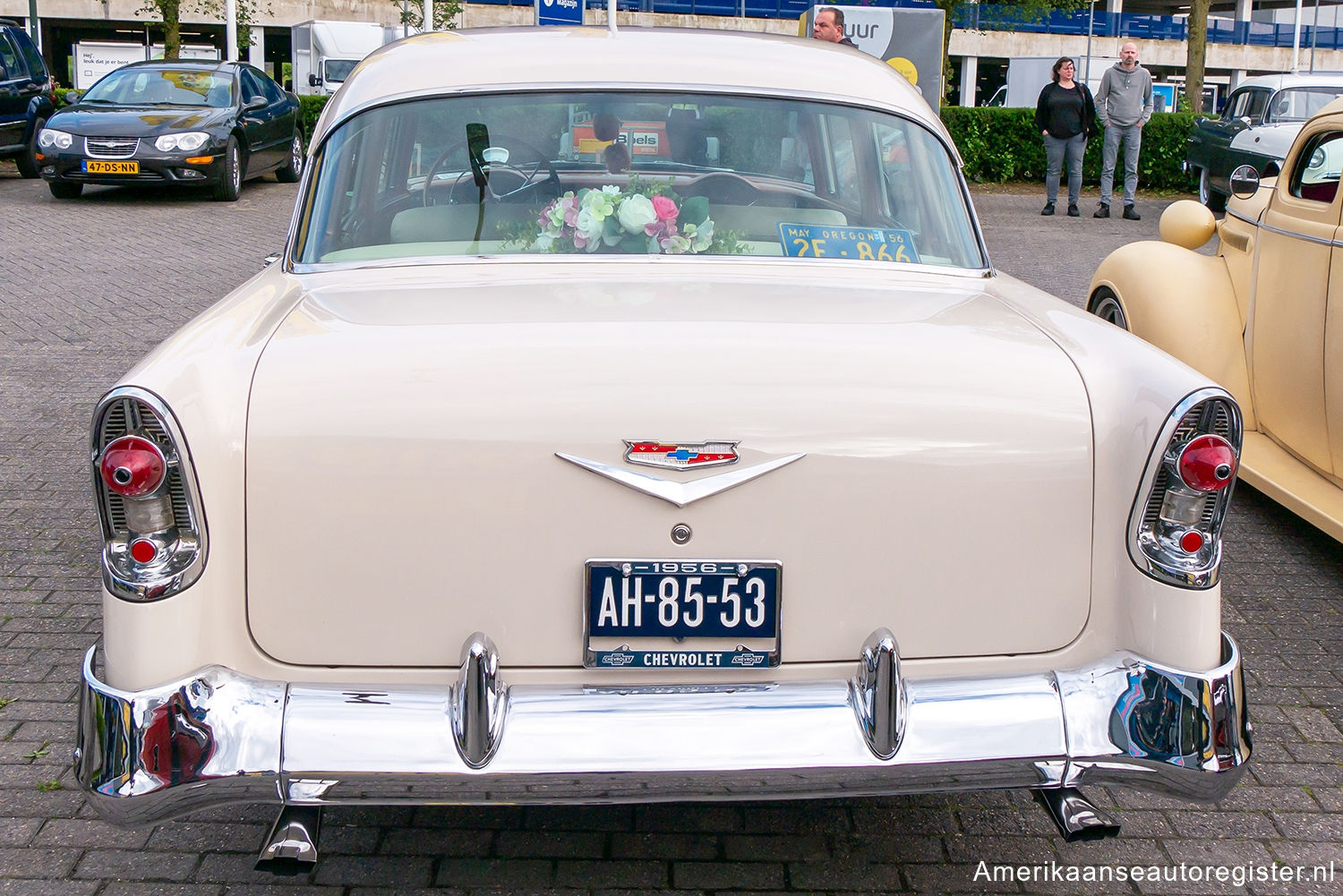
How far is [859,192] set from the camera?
3770mm

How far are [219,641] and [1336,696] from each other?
3.21 metres

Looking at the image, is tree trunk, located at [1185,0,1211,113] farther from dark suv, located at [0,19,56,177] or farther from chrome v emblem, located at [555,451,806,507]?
chrome v emblem, located at [555,451,806,507]

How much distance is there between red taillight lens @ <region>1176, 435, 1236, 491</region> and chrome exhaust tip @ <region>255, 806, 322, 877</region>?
174cm

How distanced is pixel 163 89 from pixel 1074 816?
15524 millimetres

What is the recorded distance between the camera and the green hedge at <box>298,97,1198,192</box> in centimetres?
1991

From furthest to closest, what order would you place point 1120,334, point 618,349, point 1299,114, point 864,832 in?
1. point 1299,114
2. point 864,832
3. point 1120,334
4. point 618,349

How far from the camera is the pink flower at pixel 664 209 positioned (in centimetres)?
357

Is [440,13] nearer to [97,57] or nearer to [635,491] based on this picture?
[97,57]

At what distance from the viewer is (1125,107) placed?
50.5 feet

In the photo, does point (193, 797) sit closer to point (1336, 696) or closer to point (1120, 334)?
point (1120, 334)

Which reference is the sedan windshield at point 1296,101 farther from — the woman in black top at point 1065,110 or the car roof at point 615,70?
the car roof at point 615,70

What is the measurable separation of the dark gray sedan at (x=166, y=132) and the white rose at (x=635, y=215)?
41.3ft

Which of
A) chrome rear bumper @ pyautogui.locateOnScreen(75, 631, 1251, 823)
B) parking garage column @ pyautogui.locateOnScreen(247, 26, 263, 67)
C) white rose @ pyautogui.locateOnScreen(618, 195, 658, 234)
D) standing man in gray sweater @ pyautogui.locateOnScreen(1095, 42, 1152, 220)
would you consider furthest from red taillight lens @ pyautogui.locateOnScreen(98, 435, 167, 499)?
parking garage column @ pyautogui.locateOnScreen(247, 26, 263, 67)

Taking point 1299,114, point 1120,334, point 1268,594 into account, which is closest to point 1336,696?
point 1268,594
